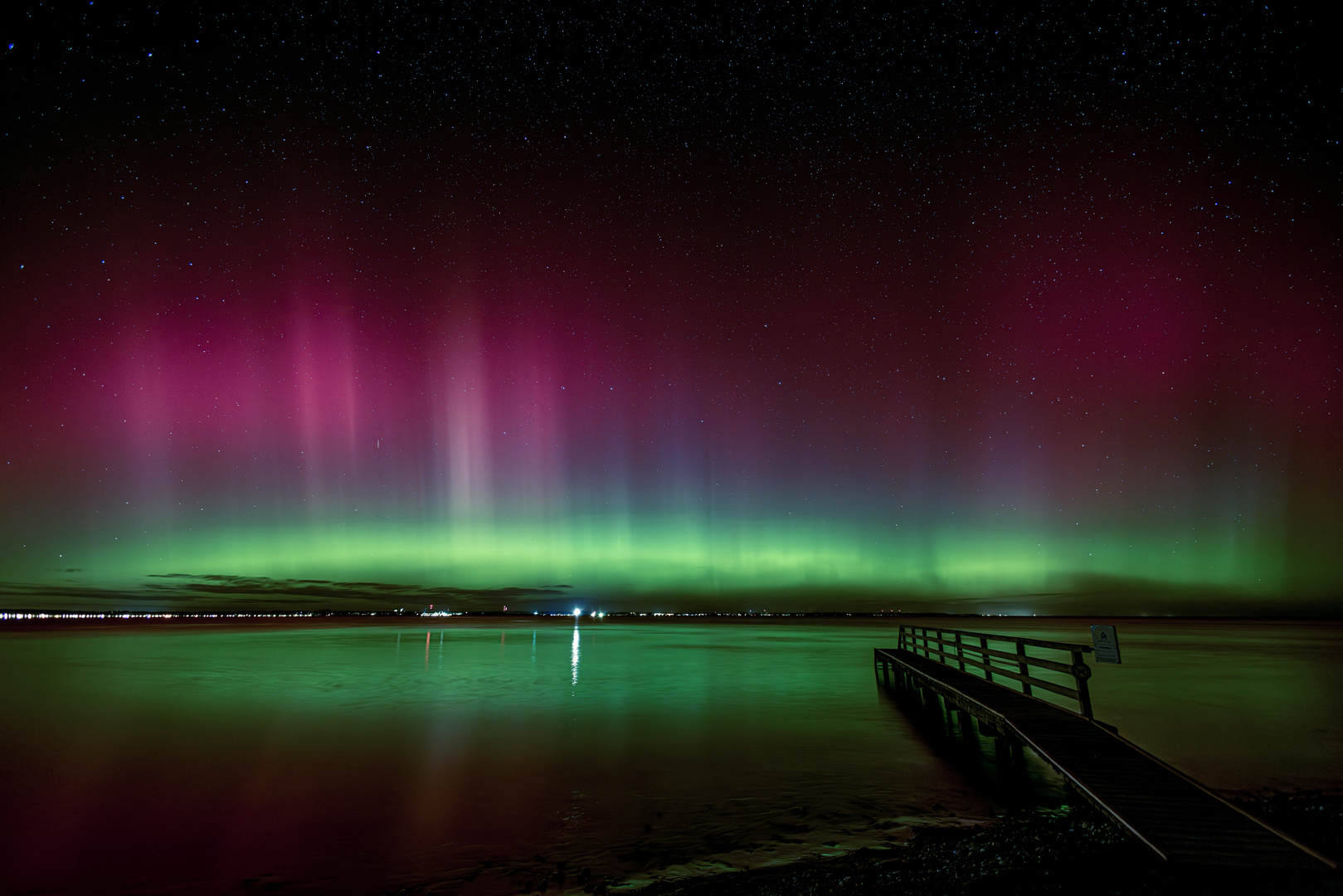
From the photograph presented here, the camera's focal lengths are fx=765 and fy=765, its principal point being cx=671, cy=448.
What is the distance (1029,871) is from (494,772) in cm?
1092

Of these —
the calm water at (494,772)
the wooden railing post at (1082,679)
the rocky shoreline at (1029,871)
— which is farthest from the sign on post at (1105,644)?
the calm water at (494,772)

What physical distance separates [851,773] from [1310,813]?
667 cm

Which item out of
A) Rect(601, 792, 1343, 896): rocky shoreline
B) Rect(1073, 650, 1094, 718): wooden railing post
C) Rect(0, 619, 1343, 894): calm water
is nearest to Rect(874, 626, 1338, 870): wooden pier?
Rect(1073, 650, 1094, 718): wooden railing post

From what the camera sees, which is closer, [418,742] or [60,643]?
[418,742]

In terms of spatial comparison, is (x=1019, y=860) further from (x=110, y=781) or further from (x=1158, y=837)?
(x=110, y=781)

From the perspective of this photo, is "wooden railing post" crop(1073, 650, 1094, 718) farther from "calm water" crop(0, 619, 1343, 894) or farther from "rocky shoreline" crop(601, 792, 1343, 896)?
"rocky shoreline" crop(601, 792, 1343, 896)

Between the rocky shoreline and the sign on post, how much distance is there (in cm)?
226

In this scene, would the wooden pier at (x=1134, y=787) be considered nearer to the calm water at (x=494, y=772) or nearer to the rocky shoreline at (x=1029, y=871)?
the rocky shoreline at (x=1029, y=871)

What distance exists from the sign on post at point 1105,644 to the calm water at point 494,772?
2805mm

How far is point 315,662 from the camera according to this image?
4459cm

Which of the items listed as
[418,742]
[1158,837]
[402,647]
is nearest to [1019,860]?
[1158,837]

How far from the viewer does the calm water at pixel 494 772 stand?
9602 millimetres

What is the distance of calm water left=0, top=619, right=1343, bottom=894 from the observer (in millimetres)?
9602

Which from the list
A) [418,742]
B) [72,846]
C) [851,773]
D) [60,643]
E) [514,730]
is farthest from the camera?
[60,643]
